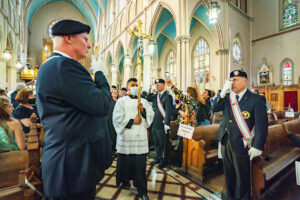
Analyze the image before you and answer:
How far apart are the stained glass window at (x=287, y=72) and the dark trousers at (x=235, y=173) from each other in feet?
44.4

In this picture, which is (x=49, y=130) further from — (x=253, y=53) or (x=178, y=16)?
(x=253, y=53)

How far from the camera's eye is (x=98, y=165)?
111 cm

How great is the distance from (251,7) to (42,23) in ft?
85.9

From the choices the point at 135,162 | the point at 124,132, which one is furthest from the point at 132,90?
the point at 135,162

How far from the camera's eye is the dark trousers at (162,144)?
146 inches

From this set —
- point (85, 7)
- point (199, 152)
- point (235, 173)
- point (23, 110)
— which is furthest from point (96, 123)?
point (85, 7)

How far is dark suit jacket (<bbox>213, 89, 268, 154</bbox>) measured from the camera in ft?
6.39

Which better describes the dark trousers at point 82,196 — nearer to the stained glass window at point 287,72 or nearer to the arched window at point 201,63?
the arched window at point 201,63

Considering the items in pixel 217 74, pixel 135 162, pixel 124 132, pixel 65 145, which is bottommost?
pixel 135 162

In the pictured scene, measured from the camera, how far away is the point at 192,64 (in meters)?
14.8

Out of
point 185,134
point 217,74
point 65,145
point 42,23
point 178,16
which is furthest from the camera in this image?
point 42,23

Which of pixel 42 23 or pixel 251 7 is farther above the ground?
pixel 42 23

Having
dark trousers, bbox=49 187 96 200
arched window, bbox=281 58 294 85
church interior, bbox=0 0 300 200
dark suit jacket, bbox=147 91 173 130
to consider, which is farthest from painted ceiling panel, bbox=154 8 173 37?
dark trousers, bbox=49 187 96 200

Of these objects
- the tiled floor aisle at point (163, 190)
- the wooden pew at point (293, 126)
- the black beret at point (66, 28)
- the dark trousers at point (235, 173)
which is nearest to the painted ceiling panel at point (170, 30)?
the wooden pew at point (293, 126)
